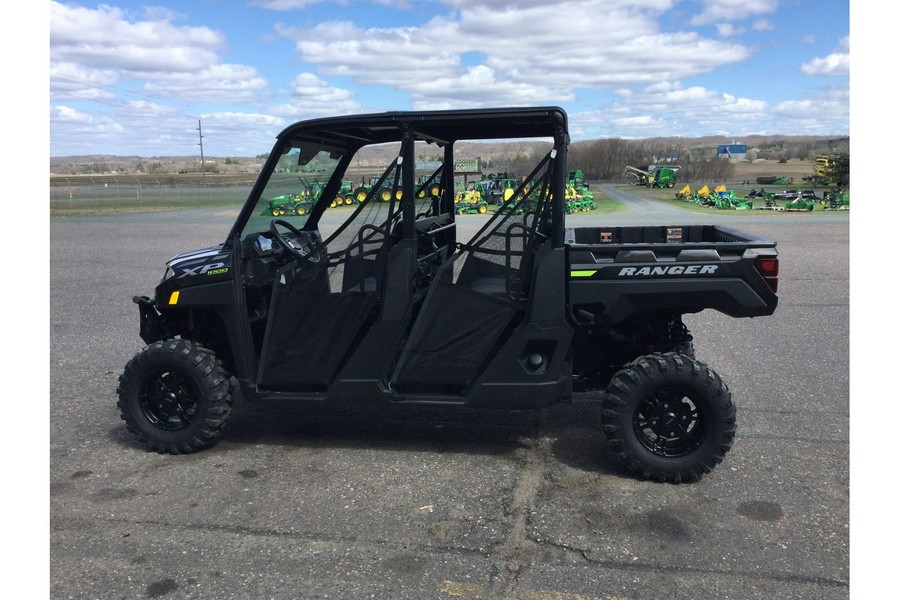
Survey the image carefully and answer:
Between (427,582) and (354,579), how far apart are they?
334 mm

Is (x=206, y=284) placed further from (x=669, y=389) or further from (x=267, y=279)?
(x=669, y=389)

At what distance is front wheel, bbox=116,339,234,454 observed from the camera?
4.96 m

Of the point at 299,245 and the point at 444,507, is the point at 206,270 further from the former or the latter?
the point at 444,507

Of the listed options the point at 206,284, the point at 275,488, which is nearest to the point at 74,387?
the point at 206,284

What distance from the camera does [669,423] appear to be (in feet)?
15.2

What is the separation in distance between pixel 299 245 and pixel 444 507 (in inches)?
80.8

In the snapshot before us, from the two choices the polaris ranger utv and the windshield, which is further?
the windshield

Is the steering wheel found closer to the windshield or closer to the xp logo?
the windshield

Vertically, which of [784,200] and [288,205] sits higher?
[784,200]

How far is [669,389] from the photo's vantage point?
462cm

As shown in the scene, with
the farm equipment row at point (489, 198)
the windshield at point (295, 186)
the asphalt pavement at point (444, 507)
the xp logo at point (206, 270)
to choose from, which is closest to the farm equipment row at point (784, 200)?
the farm equipment row at point (489, 198)

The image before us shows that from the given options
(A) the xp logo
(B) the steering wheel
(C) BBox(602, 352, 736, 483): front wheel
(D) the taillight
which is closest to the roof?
(B) the steering wheel

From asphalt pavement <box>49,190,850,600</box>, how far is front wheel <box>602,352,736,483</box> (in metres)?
0.14

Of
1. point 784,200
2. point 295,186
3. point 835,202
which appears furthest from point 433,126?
point 784,200
